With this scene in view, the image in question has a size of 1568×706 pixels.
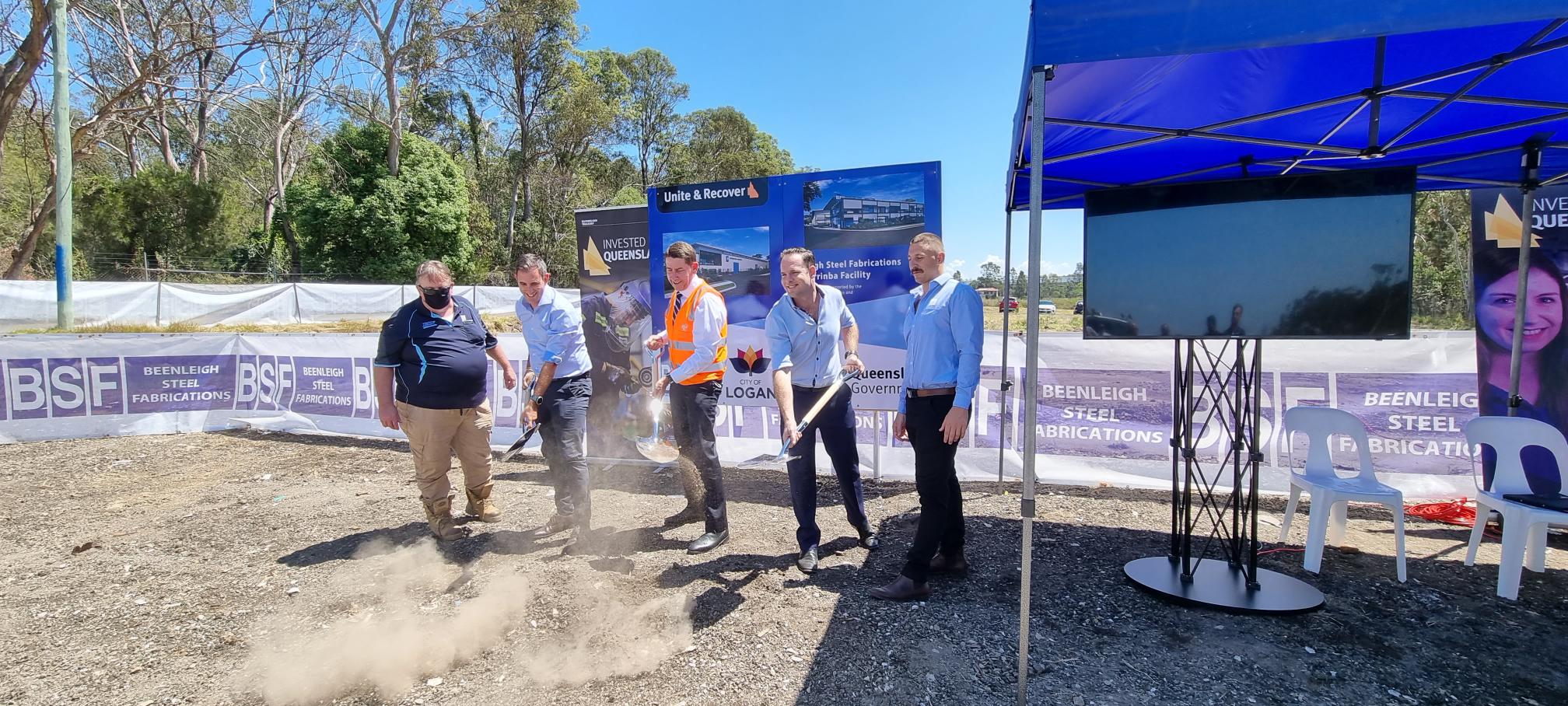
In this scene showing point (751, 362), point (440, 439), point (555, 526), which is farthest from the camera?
point (751, 362)

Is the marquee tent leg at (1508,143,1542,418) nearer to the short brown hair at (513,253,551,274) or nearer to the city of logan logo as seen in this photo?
the city of logan logo

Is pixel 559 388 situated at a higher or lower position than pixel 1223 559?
higher

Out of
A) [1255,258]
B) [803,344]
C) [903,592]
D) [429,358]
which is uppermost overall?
[1255,258]

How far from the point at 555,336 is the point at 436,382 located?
2.68 ft

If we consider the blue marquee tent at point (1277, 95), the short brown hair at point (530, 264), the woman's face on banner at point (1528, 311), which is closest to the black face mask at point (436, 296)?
the short brown hair at point (530, 264)

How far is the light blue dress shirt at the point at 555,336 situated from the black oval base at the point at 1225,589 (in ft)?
12.1

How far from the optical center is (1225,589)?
3.47m

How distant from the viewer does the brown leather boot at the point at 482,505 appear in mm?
4898

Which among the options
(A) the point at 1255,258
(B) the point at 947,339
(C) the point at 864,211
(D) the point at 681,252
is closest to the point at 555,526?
(D) the point at 681,252

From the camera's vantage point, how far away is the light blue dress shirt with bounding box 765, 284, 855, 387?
376 centimetres

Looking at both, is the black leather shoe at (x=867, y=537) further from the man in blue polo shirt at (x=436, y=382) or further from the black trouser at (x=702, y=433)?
the man in blue polo shirt at (x=436, y=382)

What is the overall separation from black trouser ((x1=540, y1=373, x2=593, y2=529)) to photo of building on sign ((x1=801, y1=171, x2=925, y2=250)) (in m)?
2.35

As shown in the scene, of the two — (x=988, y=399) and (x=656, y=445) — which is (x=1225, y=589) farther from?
(x=656, y=445)

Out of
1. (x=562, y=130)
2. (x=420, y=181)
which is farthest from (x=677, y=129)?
(x=420, y=181)
